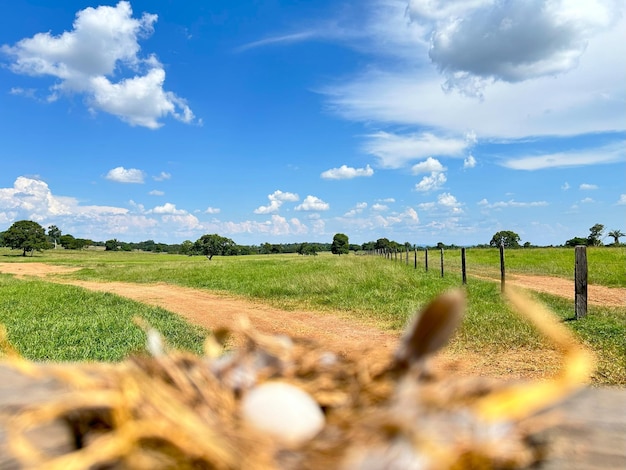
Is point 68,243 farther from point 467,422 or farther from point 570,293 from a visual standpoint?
point 467,422

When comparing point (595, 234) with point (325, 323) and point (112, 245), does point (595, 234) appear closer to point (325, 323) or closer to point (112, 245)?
point (325, 323)

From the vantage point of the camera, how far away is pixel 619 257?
32094 millimetres

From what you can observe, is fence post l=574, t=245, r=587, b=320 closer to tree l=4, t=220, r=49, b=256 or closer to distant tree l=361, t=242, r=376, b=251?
tree l=4, t=220, r=49, b=256

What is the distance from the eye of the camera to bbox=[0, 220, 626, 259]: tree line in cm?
8494

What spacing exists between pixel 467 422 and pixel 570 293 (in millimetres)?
17624

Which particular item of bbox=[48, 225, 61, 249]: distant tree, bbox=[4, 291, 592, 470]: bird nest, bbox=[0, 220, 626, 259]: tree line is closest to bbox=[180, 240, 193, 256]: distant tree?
bbox=[0, 220, 626, 259]: tree line

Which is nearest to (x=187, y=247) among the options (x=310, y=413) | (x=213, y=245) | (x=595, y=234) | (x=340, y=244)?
(x=213, y=245)

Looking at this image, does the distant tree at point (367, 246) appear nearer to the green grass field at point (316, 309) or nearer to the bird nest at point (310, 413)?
the green grass field at point (316, 309)

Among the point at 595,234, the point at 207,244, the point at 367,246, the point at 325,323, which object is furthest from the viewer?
the point at 367,246

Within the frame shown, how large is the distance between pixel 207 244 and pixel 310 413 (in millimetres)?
109397

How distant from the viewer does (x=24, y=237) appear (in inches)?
3356

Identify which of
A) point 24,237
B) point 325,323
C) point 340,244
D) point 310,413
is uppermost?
point 24,237

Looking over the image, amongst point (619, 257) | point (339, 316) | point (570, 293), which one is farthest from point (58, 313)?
point (619, 257)

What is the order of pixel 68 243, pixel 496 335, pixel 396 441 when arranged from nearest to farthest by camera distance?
pixel 396 441 → pixel 496 335 → pixel 68 243
